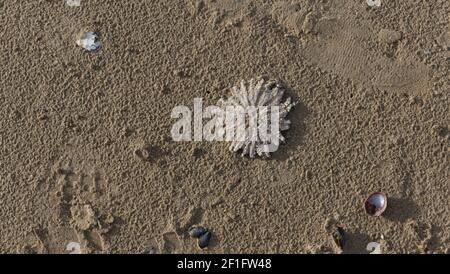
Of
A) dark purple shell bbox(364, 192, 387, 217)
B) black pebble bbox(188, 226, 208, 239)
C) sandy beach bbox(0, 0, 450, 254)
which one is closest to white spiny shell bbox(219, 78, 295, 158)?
sandy beach bbox(0, 0, 450, 254)

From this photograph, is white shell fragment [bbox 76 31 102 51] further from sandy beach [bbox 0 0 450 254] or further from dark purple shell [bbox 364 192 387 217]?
dark purple shell [bbox 364 192 387 217]

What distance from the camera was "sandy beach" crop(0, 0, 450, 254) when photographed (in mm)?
3457

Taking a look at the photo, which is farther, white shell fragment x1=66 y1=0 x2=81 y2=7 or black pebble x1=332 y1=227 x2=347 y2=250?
white shell fragment x1=66 y1=0 x2=81 y2=7

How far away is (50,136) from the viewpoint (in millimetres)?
3588

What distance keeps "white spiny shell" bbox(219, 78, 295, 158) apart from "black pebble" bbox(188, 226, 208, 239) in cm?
49

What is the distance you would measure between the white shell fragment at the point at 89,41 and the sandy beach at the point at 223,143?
36 mm

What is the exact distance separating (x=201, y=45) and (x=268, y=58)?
1.33 feet

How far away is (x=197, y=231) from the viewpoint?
3.45m

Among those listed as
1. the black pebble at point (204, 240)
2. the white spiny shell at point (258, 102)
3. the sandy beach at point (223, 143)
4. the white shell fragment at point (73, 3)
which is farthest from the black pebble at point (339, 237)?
the white shell fragment at point (73, 3)

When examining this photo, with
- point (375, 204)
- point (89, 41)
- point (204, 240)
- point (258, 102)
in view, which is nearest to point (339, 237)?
point (375, 204)

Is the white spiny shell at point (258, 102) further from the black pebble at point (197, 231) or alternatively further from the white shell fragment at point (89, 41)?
the white shell fragment at point (89, 41)

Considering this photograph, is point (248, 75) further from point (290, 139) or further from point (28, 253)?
point (28, 253)

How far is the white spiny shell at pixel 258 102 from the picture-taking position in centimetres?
348
